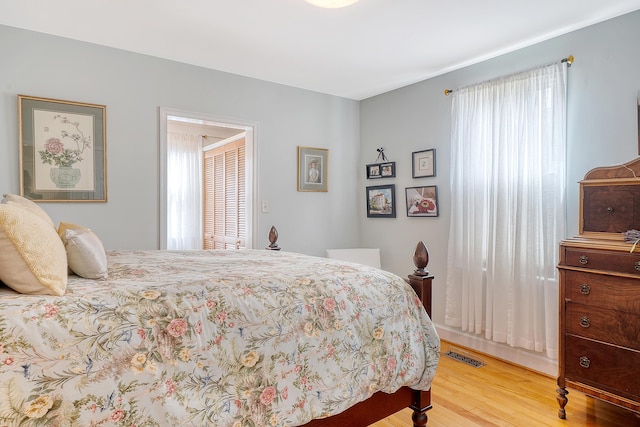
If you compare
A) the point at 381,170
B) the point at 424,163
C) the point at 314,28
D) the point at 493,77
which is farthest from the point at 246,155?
the point at 493,77

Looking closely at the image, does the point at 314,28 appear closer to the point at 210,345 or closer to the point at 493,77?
the point at 493,77

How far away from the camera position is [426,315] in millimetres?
2004

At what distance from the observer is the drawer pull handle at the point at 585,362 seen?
2223 mm

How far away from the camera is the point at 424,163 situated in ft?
12.6

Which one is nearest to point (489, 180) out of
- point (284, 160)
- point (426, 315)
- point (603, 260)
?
point (603, 260)

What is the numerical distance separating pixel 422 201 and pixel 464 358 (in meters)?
1.48

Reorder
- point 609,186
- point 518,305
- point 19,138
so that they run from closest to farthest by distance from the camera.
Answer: point 609,186, point 19,138, point 518,305

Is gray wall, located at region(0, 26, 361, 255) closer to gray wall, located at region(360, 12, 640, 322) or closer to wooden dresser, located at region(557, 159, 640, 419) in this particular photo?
gray wall, located at region(360, 12, 640, 322)

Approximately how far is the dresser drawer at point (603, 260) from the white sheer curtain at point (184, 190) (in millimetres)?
4456

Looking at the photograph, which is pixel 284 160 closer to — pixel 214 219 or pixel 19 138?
pixel 214 219

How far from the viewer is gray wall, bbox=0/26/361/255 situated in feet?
9.32

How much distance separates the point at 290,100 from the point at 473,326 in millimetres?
2805

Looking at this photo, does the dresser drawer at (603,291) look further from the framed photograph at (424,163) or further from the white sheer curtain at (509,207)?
the framed photograph at (424,163)

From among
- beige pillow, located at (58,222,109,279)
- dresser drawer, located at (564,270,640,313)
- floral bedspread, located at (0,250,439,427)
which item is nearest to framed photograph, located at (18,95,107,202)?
floral bedspread, located at (0,250,439,427)
